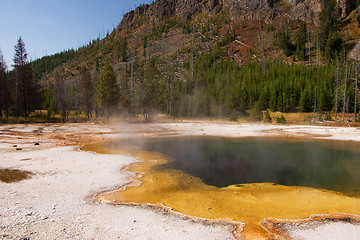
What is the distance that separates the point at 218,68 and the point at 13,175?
266ft

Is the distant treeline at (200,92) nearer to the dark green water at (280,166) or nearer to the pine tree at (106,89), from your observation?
the pine tree at (106,89)

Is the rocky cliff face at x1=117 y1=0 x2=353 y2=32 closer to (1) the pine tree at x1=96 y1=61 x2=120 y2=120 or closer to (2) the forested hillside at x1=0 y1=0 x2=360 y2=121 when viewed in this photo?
(2) the forested hillside at x1=0 y1=0 x2=360 y2=121

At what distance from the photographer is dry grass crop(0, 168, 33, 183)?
9591mm

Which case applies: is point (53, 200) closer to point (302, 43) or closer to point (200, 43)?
point (302, 43)

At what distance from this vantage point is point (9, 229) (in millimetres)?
5586

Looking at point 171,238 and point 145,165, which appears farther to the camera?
point 145,165

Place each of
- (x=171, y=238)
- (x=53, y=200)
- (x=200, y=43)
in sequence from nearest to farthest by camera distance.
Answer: (x=171, y=238) → (x=53, y=200) → (x=200, y=43)

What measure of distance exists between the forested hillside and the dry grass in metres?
34.3

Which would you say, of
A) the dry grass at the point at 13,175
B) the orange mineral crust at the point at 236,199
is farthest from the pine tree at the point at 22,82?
the orange mineral crust at the point at 236,199

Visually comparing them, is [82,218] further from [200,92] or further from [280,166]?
[200,92]

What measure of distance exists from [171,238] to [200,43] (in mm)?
126600

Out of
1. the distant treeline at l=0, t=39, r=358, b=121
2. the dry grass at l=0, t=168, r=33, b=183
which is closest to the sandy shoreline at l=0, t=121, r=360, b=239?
the dry grass at l=0, t=168, r=33, b=183

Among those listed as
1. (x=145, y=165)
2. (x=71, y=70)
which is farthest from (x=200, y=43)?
(x=145, y=165)

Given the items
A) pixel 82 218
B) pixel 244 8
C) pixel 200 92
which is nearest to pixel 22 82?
pixel 200 92
